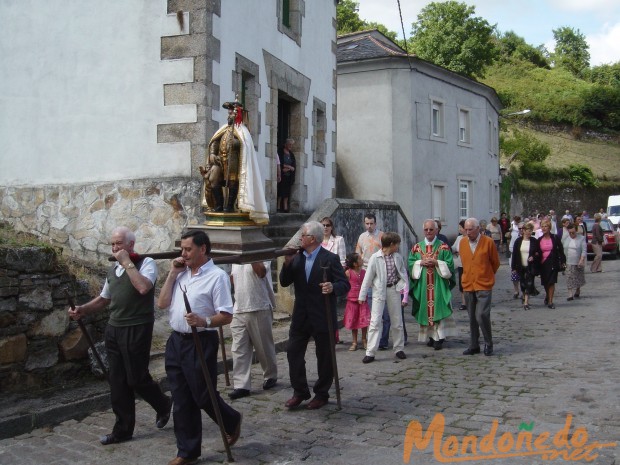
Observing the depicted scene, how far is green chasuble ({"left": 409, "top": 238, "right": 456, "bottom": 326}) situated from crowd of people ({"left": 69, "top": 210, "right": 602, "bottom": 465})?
15 millimetres

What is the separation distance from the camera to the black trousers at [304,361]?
6.97 m

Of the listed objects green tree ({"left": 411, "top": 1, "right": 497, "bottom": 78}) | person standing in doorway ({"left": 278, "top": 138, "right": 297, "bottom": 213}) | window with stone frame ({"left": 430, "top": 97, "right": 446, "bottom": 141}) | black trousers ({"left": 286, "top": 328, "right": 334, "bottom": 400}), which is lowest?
black trousers ({"left": 286, "top": 328, "right": 334, "bottom": 400})

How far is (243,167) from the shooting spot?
6996mm

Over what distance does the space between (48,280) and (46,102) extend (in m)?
6.07

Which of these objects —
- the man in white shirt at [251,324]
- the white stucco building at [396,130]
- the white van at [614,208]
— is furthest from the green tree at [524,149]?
the man in white shirt at [251,324]

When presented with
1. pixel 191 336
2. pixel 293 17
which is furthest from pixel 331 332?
pixel 293 17

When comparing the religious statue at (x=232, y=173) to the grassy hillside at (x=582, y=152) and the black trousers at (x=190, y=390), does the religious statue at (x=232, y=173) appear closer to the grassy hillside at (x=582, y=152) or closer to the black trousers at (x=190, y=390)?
the black trousers at (x=190, y=390)

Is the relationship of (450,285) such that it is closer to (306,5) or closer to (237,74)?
(237,74)

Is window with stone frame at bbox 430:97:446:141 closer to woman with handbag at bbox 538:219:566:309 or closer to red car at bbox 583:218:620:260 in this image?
red car at bbox 583:218:620:260

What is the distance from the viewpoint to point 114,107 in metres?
12.2

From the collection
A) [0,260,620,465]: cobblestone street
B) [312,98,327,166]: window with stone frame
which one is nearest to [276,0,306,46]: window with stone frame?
[312,98,327,166]: window with stone frame

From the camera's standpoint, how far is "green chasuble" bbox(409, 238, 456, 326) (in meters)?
10.2

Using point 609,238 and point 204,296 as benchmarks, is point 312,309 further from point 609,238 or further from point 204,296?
point 609,238

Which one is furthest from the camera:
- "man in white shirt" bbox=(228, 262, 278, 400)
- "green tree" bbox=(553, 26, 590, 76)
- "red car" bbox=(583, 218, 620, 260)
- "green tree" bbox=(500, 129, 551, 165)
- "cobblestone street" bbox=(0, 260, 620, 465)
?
"green tree" bbox=(553, 26, 590, 76)
